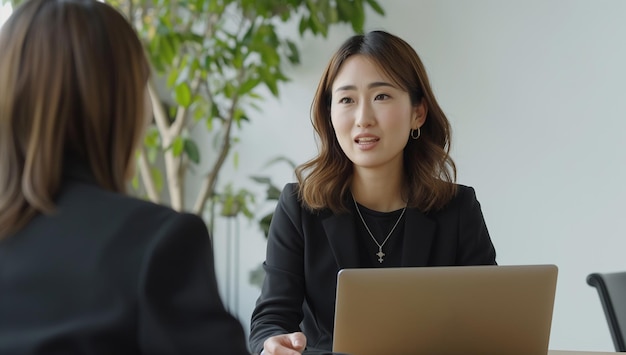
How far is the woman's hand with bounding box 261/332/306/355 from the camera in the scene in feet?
5.01

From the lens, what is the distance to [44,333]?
966 millimetres

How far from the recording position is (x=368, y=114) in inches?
80.0

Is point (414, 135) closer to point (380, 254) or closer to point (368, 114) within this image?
point (368, 114)

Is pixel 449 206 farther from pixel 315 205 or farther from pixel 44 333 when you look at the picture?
pixel 44 333

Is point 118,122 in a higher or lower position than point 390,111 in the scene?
higher

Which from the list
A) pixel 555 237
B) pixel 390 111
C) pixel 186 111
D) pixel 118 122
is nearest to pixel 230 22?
pixel 186 111

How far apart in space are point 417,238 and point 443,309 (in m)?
0.54

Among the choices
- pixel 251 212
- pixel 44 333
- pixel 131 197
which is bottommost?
pixel 251 212

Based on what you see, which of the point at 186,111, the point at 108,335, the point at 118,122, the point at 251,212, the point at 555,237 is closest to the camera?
the point at 108,335

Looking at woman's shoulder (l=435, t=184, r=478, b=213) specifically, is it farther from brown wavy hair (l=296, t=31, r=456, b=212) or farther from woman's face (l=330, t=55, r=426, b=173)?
woman's face (l=330, t=55, r=426, b=173)

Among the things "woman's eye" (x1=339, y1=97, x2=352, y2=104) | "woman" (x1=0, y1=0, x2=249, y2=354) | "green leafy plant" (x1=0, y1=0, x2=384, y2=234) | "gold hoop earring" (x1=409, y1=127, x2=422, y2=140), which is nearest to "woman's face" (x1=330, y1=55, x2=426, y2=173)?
"woman's eye" (x1=339, y1=97, x2=352, y2=104)

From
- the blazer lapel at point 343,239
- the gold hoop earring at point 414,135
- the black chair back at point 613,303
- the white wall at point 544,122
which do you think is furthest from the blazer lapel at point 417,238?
the white wall at point 544,122

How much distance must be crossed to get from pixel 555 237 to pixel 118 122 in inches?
101

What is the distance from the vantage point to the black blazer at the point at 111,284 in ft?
3.16
